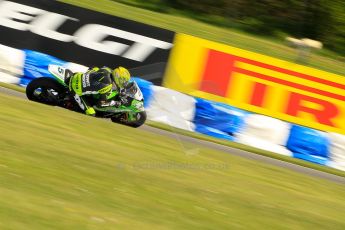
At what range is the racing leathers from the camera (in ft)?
38.7

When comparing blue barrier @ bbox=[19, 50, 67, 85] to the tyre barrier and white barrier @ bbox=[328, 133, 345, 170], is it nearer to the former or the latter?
the tyre barrier

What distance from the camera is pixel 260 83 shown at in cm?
1380

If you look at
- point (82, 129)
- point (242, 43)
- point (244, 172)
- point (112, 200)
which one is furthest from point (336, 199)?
point (242, 43)

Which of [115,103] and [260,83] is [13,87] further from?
[260,83]

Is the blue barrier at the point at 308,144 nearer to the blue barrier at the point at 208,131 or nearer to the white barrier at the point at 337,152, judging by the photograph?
the white barrier at the point at 337,152

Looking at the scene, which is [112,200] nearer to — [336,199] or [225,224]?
[225,224]

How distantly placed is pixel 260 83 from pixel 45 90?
4458mm

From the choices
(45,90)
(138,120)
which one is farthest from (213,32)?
(45,90)

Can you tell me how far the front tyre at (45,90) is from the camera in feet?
38.3

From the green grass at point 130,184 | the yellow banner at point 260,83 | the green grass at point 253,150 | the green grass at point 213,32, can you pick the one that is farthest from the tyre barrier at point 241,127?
the green grass at point 213,32

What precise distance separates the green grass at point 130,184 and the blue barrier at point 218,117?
1.95m

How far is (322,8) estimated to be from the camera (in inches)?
894

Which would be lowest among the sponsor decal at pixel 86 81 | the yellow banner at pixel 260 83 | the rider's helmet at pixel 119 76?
the sponsor decal at pixel 86 81

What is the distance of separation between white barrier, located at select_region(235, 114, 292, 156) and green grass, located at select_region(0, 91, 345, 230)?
1.82 m
